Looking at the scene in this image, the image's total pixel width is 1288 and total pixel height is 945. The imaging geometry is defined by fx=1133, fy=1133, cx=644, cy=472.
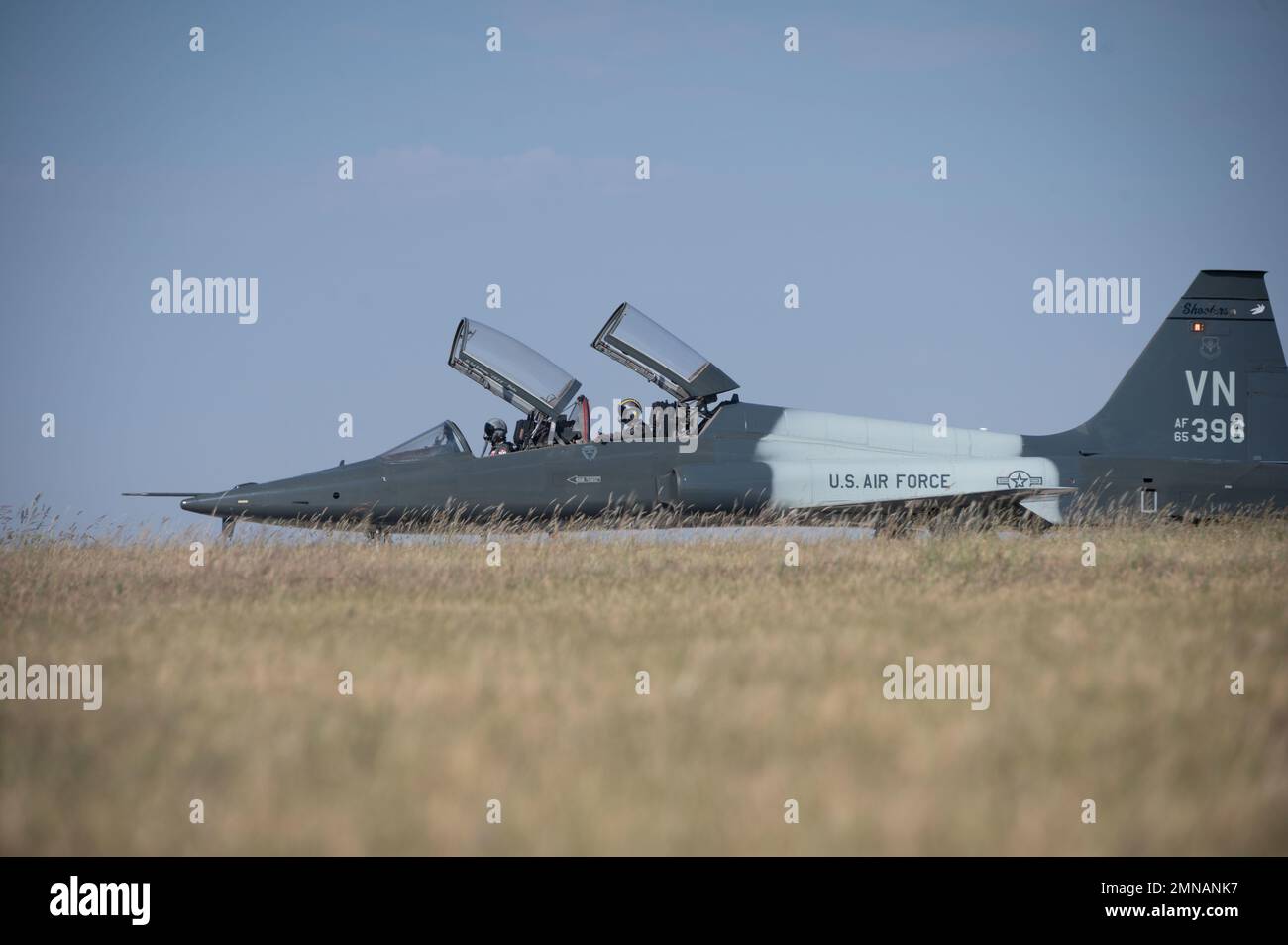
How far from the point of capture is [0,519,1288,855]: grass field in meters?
3.43

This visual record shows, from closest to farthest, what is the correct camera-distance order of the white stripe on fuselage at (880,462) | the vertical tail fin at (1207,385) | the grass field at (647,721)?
the grass field at (647,721), the white stripe on fuselage at (880,462), the vertical tail fin at (1207,385)

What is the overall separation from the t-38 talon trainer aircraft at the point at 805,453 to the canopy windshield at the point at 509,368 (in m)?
0.02

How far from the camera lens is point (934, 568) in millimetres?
10242

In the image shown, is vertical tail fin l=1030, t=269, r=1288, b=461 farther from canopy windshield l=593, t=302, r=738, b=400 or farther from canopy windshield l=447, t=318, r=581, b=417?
canopy windshield l=447, t=318, r=581, b=417

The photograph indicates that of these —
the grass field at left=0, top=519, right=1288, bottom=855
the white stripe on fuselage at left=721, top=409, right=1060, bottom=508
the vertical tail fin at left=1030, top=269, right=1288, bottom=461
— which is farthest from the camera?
the vertical tail fin at left=1030, top=269, right=1288, bottom=461

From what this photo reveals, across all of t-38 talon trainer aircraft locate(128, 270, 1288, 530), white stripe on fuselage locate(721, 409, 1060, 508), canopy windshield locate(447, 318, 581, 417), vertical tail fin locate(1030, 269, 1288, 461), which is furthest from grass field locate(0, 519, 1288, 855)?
vertical tail fin locate(1030, 269, 1288, 461)

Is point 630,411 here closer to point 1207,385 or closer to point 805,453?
point 805,453

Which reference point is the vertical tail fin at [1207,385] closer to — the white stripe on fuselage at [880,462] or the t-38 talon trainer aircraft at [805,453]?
the t-38 talon trainer aircraft at [805,453]

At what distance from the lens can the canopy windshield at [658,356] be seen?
1519 centimetres

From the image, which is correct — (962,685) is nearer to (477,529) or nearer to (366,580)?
(366,580)

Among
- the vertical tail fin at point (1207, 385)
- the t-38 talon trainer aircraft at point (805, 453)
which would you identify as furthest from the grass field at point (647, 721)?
the vertical tail fin at point (1207, 385)

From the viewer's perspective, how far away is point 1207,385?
1742cm

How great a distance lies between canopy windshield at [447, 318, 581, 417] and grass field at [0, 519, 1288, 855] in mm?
6127
